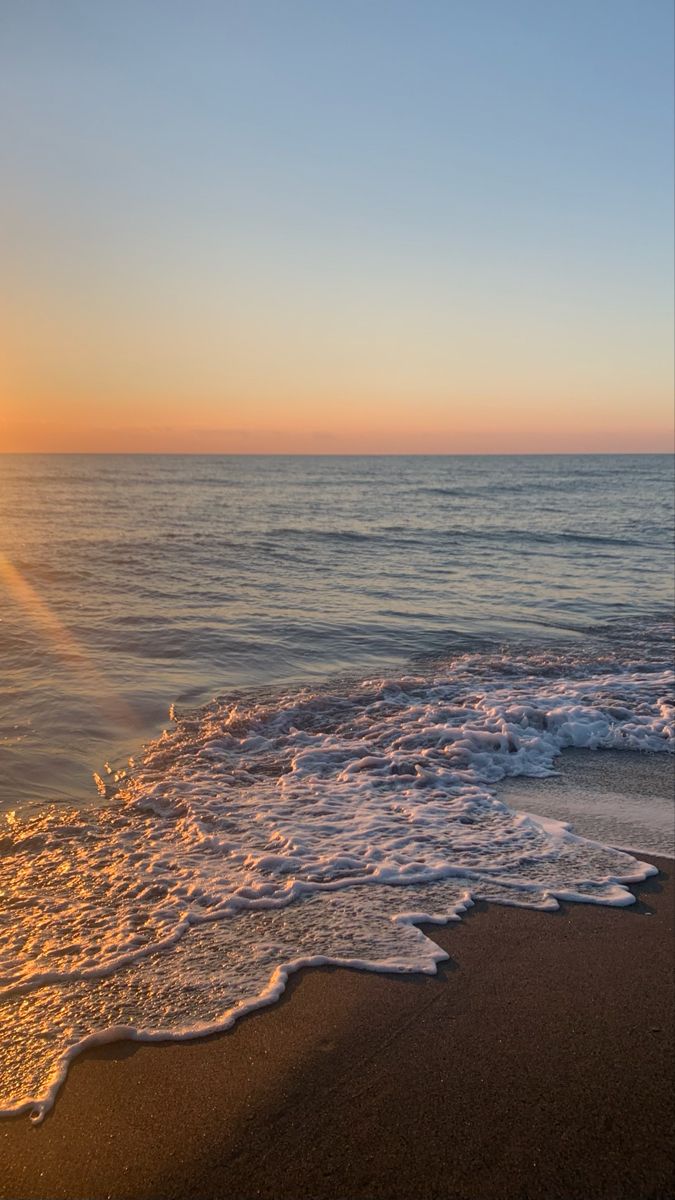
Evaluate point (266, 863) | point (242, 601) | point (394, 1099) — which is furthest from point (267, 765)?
point (242, 601)

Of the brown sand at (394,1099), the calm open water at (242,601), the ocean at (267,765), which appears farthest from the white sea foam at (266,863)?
the calm open water at (242,601)

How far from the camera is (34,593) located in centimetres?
1599

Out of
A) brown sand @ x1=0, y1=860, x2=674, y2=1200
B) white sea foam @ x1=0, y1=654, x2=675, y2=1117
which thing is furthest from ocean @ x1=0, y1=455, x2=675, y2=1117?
brown sand @ x1=0, y1=860, x2=674, y2=1200

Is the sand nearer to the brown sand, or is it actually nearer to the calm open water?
the brown sand

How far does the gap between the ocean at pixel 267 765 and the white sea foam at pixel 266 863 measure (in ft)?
0.07

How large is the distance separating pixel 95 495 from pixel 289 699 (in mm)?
40845

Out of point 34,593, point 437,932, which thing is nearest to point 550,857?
point 437,932

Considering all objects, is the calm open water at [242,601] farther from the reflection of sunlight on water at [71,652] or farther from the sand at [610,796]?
the sand at [610,796]

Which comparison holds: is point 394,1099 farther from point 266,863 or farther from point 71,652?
point 71,652

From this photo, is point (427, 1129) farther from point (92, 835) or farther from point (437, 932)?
point (92, 835)

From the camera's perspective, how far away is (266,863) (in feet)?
17.6

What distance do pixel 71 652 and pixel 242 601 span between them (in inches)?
194

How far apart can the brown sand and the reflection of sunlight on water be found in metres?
5.11

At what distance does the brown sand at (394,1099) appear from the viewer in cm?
285
